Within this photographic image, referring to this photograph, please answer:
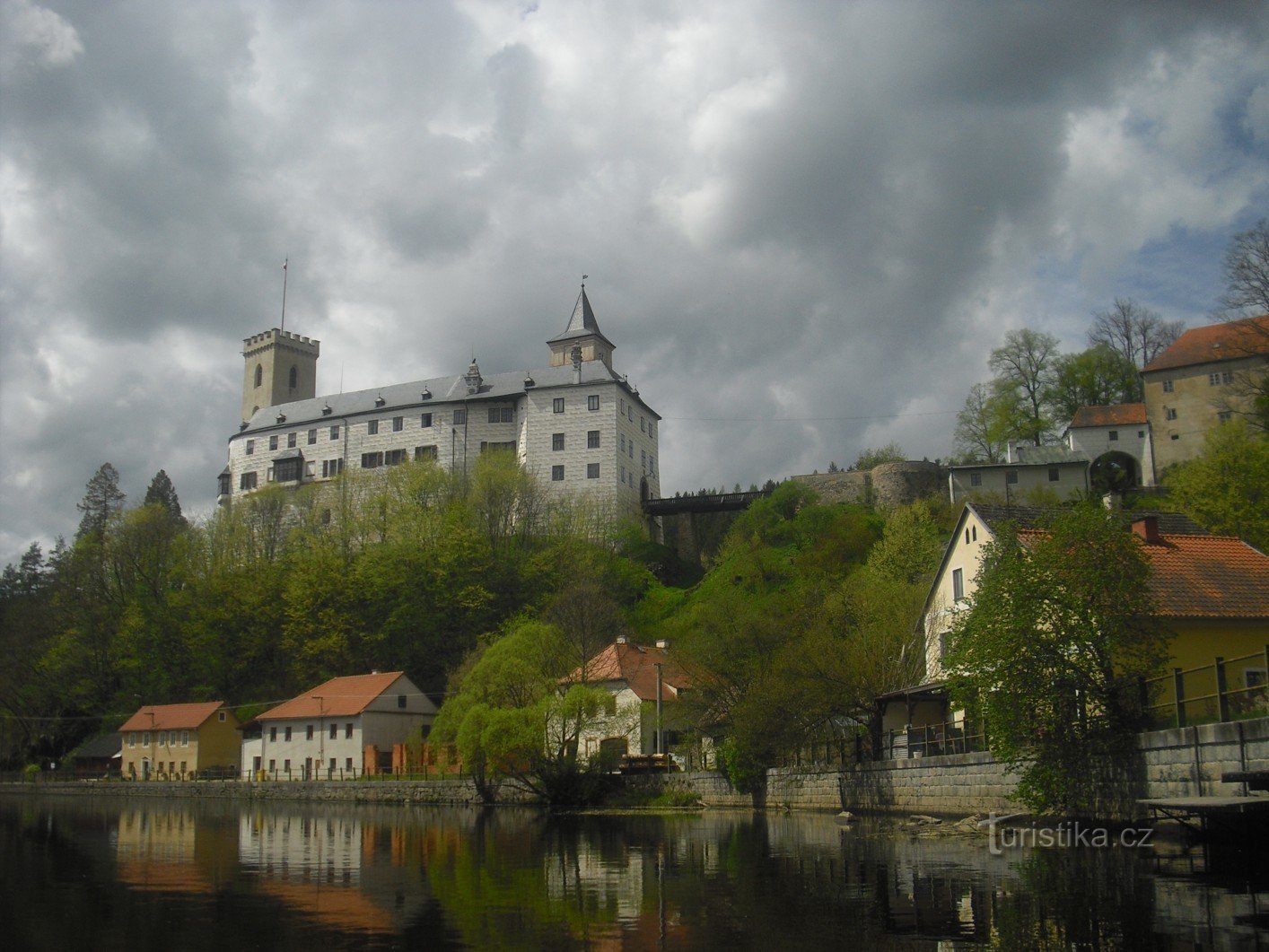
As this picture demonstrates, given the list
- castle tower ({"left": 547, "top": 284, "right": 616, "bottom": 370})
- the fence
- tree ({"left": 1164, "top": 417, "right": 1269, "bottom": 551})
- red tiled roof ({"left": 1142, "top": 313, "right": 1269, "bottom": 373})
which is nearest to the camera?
Result: the fence

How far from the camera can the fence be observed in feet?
57.4

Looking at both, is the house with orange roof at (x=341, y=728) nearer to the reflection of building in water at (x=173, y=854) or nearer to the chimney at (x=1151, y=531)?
the reflection of building in water at (x=173, y=854)

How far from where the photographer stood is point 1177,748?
61.1 feet

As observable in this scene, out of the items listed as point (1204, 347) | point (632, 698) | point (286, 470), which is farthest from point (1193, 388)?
point (286, 470)

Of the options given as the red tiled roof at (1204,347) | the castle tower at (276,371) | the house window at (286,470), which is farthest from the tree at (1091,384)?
the castle tower at (276,371)

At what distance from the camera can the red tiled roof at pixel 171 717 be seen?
67812 millimetres

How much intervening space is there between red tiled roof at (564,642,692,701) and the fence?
2798cm

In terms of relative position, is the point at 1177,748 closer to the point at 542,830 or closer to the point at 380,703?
the point at 542,830

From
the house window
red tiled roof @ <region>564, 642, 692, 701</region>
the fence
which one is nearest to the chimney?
the fence

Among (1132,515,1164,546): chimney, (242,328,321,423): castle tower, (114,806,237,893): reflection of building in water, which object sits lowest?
(114,806,237,893): reflection of building in water

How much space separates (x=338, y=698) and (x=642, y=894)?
48401mm

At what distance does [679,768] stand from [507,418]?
55.3 metres

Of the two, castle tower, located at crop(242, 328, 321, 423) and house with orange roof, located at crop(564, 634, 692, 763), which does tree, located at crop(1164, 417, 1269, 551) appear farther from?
castle tower, located at crop(242, 328, 321, 423)

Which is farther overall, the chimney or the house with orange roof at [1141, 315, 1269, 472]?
the house with orange roof at [1141, 315, 1269, 472]
